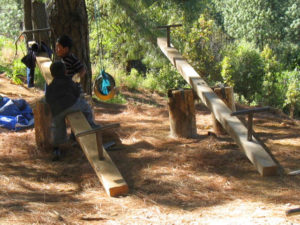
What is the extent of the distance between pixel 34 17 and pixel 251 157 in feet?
21.6

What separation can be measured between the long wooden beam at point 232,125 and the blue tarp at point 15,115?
2.69 m

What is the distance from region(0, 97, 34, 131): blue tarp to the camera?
6457 mm

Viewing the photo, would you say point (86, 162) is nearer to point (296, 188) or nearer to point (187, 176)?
point (187, 176)

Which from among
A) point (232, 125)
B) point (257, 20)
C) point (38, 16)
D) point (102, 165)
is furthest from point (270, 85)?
point (102, 165)

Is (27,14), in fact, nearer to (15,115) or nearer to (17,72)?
(17,72)

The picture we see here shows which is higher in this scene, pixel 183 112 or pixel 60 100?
pixel 60 100

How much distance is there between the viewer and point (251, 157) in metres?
3.92

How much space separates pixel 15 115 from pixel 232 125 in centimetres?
396

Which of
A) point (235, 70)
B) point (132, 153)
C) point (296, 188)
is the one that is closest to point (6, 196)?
point (132, 153)

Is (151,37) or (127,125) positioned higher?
(151,37)

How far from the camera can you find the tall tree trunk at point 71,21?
6.38 meters

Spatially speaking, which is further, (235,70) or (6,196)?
(235,70)

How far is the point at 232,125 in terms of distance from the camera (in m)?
4.42

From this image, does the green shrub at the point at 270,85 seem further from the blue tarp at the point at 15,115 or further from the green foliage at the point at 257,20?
the blue tarp at the point at 15,115
